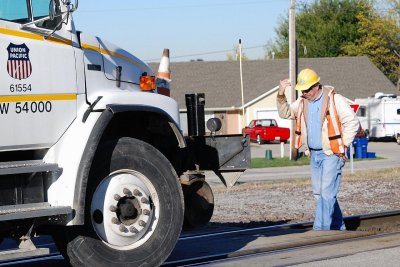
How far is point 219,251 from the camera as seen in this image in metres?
8.98

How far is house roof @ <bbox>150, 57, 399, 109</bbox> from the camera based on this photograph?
67.1 meters

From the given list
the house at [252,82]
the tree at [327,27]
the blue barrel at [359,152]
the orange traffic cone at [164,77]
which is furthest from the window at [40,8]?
the tree at [327,27]

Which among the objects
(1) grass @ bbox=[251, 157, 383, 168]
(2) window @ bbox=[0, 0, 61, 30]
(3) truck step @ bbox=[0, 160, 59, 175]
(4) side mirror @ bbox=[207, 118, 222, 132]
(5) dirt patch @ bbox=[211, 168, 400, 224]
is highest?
(2) window @ bbox=[0, 0, 61, 30]

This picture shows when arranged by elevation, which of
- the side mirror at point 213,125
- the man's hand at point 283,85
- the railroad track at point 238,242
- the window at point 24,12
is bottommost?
the railroad track at point 238,242

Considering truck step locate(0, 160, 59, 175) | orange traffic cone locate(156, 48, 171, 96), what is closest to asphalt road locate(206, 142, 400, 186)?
orange traffic cone locate(156, 48, 171, 96)

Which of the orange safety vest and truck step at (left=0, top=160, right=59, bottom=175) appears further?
the orange safety vest

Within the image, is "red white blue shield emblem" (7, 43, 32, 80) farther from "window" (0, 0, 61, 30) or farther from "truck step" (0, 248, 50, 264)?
"truck step" (0, 248, 50, 264)

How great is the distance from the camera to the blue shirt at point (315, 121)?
1025cm

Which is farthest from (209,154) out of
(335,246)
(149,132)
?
(335,246)

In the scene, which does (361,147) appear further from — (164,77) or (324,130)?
(164,77)

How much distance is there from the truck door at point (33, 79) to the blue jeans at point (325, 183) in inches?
157

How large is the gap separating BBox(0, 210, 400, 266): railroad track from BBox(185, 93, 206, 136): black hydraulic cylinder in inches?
47.6

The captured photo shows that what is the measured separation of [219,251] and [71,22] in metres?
2.99

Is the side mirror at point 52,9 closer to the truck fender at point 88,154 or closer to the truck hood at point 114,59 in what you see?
the truck hood at point 114,59
